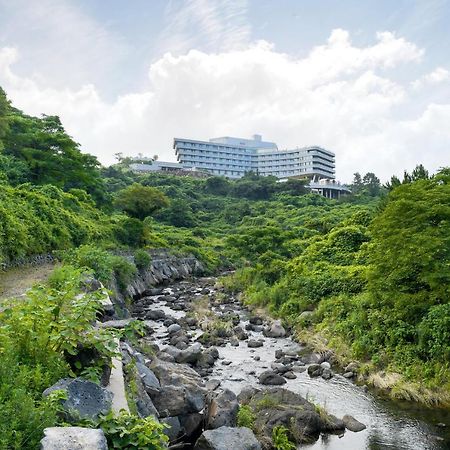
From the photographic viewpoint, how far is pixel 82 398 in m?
5.88

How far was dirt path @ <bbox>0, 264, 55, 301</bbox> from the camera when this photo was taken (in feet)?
43.4

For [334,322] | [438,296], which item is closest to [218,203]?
[334,322]

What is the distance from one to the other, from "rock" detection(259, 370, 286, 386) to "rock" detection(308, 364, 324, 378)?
1443mm

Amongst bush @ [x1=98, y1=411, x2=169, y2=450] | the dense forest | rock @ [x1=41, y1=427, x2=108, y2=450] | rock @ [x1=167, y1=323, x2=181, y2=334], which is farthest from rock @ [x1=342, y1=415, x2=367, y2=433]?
rock @ [x1=167, y1=323, x2=181, y2=334]

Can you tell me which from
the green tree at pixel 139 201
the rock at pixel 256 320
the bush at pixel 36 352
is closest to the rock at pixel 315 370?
the rock at pixel 256 320

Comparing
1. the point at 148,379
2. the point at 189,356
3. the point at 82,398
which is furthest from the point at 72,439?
the point at 189,356

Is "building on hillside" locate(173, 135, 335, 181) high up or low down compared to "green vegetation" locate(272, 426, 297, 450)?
up

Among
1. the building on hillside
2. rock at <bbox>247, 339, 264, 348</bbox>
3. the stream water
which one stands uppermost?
the building on hillside

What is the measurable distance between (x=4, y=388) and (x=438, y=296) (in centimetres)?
1457

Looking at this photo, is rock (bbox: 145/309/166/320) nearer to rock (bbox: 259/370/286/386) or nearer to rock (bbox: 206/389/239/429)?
rock (bbox: 259/370/286/386)

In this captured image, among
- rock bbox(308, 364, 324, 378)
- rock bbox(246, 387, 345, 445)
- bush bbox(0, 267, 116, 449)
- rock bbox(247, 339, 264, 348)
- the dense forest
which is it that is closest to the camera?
bush bbox(0, 267, 116, 449)

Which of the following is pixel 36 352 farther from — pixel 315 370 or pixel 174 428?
pixel 315 370

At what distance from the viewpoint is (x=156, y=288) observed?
1567 inches

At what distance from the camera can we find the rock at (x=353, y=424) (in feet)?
40.0
